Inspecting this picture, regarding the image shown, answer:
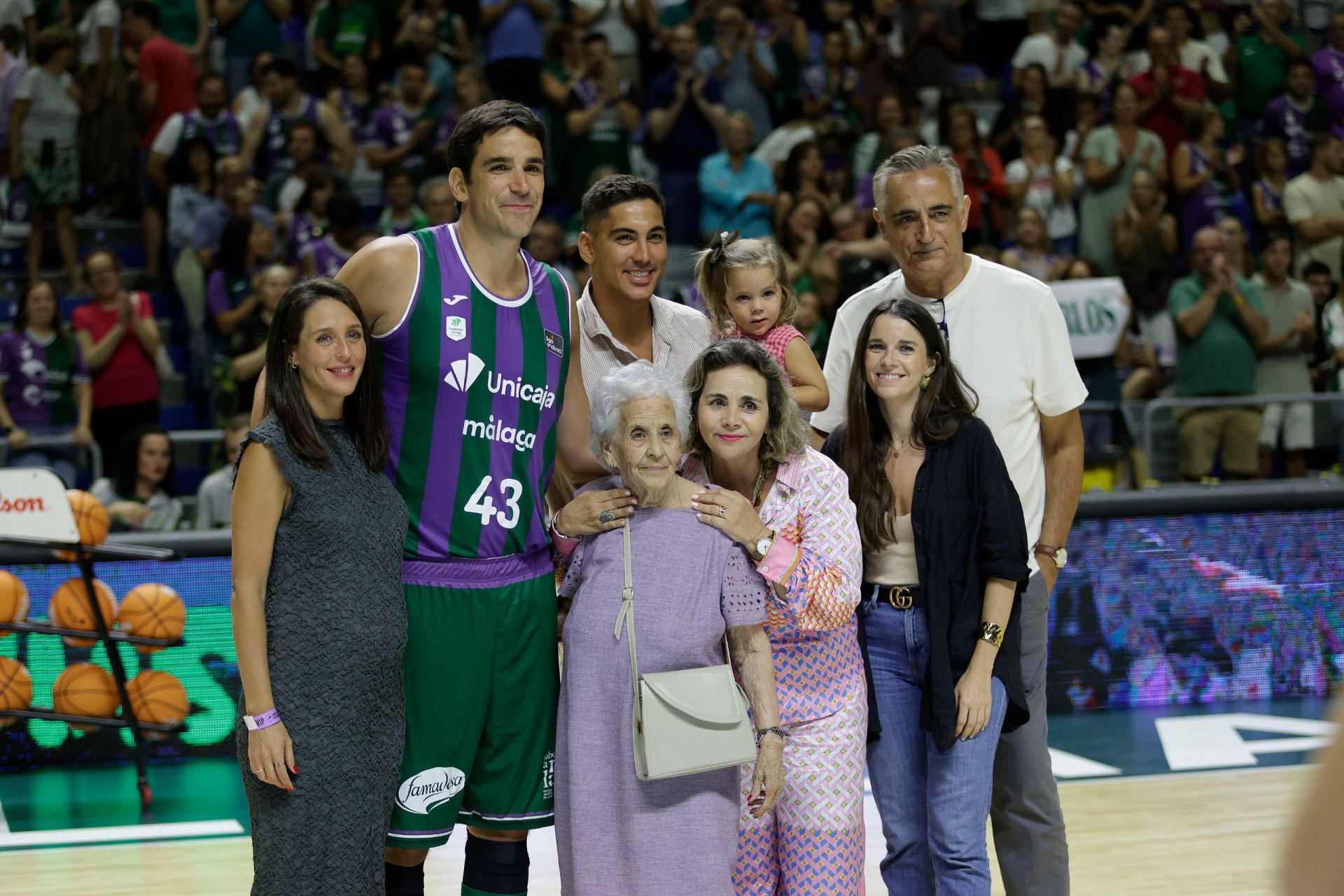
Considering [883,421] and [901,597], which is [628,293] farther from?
[901,597]

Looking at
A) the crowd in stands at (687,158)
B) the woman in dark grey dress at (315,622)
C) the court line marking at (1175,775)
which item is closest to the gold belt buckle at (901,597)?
the woman in dark grey dress at (315,622)

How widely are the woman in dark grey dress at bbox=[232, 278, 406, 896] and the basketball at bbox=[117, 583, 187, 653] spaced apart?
2707 mm

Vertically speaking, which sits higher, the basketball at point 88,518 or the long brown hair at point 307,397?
the long brown hair at point 307,397

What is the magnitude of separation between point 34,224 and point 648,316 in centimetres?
695

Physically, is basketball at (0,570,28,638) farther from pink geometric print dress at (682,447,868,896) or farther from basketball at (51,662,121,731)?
pink geometric print dress at (682,447,868,896)

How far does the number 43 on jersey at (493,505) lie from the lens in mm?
3238

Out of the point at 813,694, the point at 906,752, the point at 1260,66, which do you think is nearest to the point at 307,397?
the point at 813,694

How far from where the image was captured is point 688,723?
2.97 metres

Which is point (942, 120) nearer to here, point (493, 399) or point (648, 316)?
point (648, 316)

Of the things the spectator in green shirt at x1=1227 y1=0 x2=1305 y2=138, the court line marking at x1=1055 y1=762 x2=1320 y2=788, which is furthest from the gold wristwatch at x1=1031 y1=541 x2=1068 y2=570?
the spectator in green shirt at x1=1227 y1=0 x2=1305 y2=138

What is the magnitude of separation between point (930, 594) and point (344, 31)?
8098mm

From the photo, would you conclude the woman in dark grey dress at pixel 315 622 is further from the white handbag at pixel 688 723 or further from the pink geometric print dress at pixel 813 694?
the pink geometric print dress at pixel 813 694

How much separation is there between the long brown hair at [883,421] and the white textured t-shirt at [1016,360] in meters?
0.18

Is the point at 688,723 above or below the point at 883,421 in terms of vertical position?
below
